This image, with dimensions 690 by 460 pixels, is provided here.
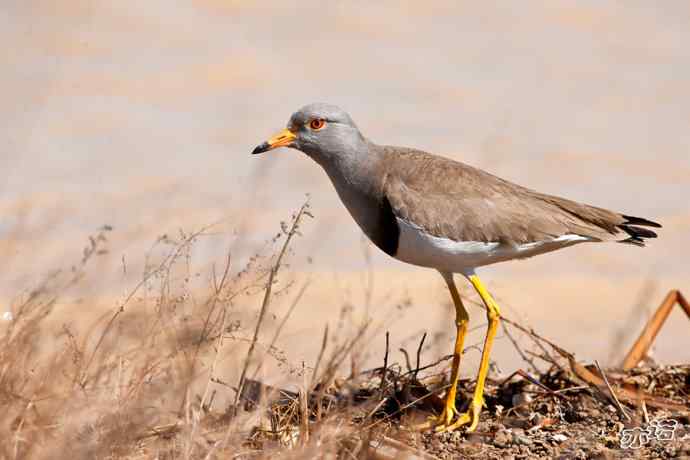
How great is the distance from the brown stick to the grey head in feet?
5.33

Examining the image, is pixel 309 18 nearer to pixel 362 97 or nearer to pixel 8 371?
pixel 362 97

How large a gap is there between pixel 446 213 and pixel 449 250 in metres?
0.22

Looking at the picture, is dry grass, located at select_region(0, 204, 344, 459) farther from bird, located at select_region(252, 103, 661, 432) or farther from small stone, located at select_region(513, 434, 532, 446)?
bird, located at select_region(252, 103, 661, 432)

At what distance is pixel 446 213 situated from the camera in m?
6.12

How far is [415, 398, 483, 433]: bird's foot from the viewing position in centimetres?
559

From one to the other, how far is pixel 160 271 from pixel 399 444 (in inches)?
41.0

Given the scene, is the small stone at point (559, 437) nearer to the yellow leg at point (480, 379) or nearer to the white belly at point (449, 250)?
the yellow leg at point (480, 379)

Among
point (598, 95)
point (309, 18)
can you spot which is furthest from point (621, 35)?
point (309, 18)

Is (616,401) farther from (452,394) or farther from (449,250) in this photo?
(449,250)

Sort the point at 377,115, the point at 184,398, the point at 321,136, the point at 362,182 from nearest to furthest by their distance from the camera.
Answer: the point at 184,398 < the point at 362,182 < the point at 321,136 < the point at 377,115

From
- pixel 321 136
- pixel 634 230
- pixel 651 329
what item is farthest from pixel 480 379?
pixel 321 136

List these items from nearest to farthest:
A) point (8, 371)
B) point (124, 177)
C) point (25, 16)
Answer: point (8, 371)
point (124, 177)
point (25, 16)

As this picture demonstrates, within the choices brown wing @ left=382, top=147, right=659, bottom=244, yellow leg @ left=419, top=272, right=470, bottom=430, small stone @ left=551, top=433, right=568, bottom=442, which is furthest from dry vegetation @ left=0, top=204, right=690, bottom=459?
brown wing @ left=382, top=147, right=659, bottom=244

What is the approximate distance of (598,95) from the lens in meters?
13.7
